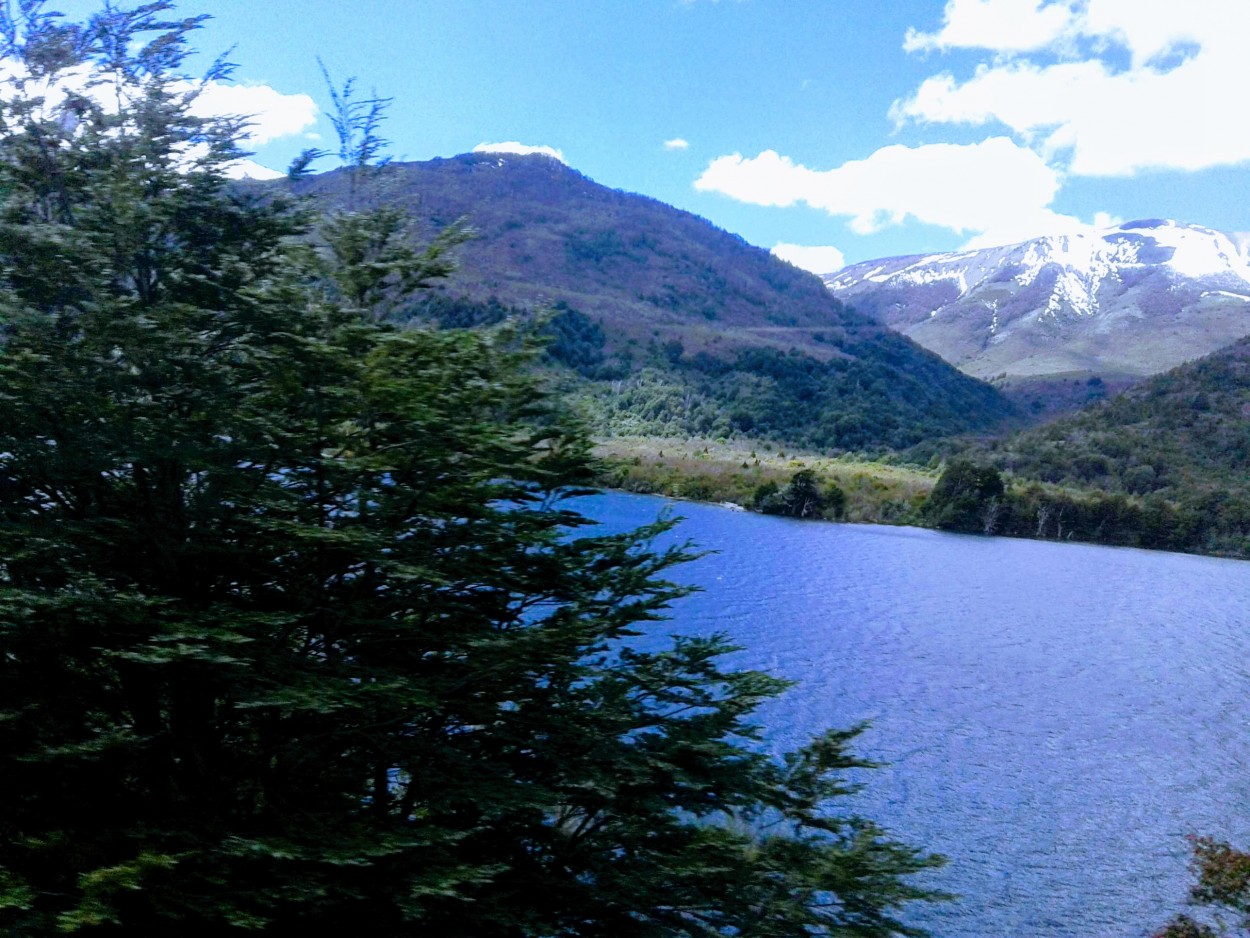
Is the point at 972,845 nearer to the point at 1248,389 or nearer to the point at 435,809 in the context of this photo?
the point at 435,809

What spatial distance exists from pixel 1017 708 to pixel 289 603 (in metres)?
22.2

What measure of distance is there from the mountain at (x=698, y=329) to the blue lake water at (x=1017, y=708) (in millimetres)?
20802

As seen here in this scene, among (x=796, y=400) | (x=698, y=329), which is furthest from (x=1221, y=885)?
(x=698, y=329)

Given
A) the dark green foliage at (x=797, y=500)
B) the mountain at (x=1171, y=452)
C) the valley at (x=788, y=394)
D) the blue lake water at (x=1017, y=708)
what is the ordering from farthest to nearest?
the mountain at (x=1171, y=452)
the dark green foliage at (x=797, y=500)
the valley at (x=788, y=394)
the blue lake water at (x=1017, y=708)

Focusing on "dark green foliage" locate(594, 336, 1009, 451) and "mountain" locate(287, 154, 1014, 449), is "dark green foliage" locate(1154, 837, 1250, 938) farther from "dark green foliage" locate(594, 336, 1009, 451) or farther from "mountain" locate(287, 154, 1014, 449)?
"dark green foliage" locate(594, 336, 1009, 451)

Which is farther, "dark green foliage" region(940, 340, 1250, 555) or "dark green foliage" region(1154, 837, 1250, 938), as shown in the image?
"dark green foliage" region(940, 340, 1250, 555)

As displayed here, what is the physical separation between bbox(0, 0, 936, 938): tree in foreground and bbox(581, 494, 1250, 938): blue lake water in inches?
86.5

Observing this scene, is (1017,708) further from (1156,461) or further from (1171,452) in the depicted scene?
(1171,452)

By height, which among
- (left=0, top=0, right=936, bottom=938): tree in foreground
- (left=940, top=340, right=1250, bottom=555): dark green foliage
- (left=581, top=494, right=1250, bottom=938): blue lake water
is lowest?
(left=581, top=494, right=1250, bottom=938): blue lake water

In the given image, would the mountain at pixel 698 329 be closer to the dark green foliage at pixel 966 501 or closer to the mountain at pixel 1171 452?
the mountain at pixel 1171 452

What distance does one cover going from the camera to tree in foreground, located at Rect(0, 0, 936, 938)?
5609 millimetres

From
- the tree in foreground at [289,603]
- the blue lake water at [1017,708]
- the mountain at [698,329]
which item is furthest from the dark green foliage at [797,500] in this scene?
the tree in foreground at [289,603]

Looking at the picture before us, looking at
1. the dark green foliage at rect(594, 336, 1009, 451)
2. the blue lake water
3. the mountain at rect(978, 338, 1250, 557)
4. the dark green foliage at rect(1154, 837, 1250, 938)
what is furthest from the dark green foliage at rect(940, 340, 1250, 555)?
the dark green foliage at rect(1154, 837, 1250, 938)

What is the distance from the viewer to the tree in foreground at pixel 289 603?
561 centimetres
